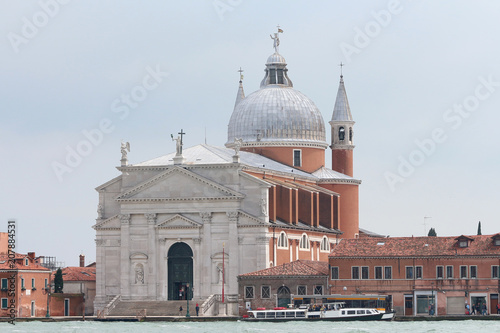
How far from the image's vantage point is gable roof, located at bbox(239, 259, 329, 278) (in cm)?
8744

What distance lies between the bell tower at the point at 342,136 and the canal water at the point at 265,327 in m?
27.3

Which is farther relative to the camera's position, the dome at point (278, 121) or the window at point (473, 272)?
the dome at point (278, 121)

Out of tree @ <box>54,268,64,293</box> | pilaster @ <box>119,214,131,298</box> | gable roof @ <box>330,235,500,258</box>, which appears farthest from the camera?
tree @ <box>54,268,64,293</box>

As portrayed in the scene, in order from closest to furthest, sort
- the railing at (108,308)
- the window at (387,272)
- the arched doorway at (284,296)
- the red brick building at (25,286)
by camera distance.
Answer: the window at (387,272)
the arched doorway at (284,296)
the red brick building at (25,286)
the railing at (108,308)

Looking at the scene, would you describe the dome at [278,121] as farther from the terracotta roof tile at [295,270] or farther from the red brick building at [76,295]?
the terracotta roof tile at [295,270]

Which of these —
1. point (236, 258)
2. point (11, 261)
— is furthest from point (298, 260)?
point (11, 261)

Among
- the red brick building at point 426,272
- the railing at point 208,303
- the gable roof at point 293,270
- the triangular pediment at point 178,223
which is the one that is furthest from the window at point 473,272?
the triangular pediment at point 178,223

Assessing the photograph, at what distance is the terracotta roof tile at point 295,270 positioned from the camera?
87438 mm

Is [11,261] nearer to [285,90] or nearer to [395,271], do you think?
[395,271]

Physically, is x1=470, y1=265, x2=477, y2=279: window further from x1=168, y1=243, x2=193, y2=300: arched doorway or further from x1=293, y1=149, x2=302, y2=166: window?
x1=293, y1=149, x2=302, y2=166: window

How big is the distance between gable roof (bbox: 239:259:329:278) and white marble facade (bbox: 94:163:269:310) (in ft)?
7.82

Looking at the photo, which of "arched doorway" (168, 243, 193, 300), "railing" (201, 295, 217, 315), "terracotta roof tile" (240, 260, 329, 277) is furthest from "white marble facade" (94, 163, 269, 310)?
"terracotta roof tile" (240, 260, 329, 277)

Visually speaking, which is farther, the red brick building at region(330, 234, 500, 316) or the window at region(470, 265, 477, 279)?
the window at region(470, 265, 477, 279)

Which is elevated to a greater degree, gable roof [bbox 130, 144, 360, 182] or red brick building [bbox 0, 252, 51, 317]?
gable roof [bbox 130, 144, 360, 182]
